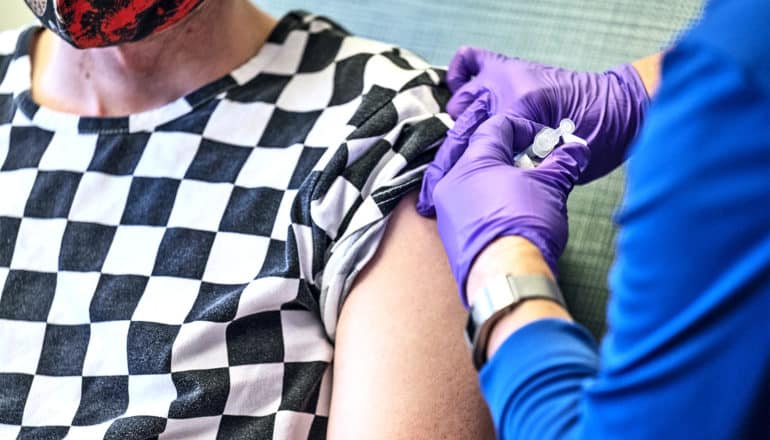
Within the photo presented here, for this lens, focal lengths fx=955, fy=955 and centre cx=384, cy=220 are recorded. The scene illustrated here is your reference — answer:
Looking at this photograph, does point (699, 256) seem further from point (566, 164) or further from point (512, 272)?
point (566, 164)

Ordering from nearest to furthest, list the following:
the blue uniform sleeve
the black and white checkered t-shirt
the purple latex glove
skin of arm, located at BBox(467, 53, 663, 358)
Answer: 1. the blue uniform sleeve
2. skin of arm, located at BBox(467, 53, 663, 358)
3. the purple latex glove
4. the black and white checkered t-shirt

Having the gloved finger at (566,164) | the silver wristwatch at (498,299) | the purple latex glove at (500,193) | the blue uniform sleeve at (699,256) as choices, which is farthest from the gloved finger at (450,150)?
the blue uniform sleeve at (699,256)

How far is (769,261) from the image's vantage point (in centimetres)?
50

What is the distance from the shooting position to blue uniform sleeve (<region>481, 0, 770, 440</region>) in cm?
48

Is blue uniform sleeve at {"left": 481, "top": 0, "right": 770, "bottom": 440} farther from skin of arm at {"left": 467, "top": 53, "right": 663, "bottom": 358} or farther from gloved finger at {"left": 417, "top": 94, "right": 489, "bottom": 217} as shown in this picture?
gloved finger at {"left": 417, "top": 94, "right": 489, "bottom": 217}

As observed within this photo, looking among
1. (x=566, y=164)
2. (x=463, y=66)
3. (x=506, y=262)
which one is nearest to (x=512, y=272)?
(x=506, y=262)

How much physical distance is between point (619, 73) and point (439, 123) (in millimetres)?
221

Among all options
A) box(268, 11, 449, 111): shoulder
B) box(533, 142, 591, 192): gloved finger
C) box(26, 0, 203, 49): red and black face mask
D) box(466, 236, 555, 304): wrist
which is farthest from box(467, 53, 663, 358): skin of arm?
box(26, 0, 203, 49): red and black face mask

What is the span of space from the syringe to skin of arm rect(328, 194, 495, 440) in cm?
13

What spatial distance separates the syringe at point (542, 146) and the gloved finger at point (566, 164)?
0.01 meters

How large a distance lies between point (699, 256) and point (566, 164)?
1.38 feet

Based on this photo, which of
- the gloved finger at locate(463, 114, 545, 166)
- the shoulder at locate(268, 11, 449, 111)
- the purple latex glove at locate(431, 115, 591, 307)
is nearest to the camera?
the purple latex glove at locate(431, 115, 591, 307)

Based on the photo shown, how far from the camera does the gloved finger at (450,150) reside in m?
1.00

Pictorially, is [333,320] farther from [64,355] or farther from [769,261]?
[769,261]
